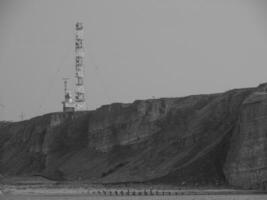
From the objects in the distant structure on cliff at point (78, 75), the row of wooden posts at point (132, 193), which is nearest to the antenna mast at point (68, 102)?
the distant structure on cliff at point (78, 75)

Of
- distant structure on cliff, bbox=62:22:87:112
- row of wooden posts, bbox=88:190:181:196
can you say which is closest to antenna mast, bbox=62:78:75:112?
distant structure on cliff, bbox=62:22:87:112

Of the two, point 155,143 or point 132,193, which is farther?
point 155,143

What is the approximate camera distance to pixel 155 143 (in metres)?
124

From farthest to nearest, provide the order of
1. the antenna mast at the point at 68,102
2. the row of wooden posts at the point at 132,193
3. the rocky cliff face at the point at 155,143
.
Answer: the antenna mast at the point at 68,102
the rocky cliff face at the point at 155,143
the row of wooden posts at the point at 132,193

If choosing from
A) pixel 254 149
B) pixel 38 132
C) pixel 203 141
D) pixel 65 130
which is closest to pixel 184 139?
pixel 203 141

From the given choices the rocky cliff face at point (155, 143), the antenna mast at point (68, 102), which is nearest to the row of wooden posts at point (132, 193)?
the rocky cliff face at point (155, 143)

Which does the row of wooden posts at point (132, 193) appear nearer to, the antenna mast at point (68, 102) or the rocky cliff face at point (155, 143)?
the rocky cliff face at point (155, 143)

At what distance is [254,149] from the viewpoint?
95750mm

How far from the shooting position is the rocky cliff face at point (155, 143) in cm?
9894

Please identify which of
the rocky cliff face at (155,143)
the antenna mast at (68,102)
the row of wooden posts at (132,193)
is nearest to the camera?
the row of wooden posts at (132,193)

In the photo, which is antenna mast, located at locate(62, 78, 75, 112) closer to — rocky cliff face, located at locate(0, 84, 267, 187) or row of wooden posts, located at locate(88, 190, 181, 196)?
rocky cliff face, located at locate(0, 84, 267, 187)

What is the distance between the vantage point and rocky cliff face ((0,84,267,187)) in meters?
98.9

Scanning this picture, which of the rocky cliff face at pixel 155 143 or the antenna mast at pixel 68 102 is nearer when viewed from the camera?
the rocky cliff face at pixel 155 143

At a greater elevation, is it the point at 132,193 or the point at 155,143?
the point at 155,143
